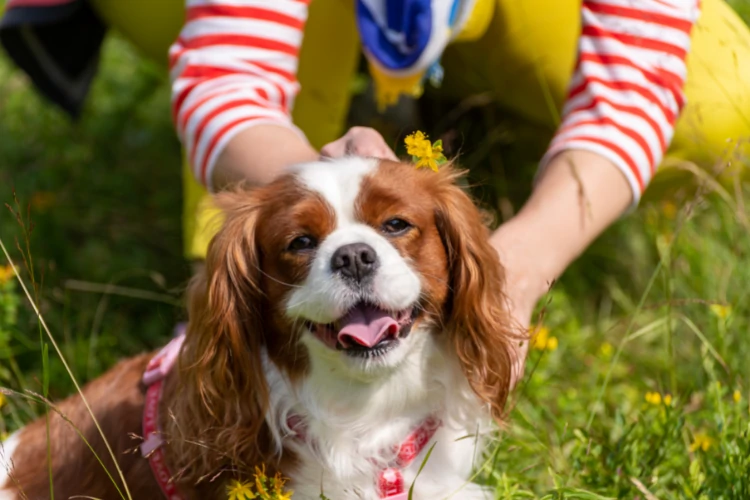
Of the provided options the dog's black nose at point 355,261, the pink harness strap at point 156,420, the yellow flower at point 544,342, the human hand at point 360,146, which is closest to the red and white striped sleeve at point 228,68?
the human hand at point 360,146

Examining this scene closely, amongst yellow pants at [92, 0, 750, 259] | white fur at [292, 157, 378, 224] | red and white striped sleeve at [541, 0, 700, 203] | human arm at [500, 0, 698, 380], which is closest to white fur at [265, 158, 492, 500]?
white fur at [292, 157, 378, 224]

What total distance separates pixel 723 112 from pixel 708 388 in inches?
41.9

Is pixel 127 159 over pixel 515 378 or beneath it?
beneath

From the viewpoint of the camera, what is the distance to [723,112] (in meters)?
3.21

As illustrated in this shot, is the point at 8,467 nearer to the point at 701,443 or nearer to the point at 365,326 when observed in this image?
the point at 365,326

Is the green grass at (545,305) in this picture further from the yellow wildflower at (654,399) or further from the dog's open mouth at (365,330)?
the dog's open mouth at (365,330)

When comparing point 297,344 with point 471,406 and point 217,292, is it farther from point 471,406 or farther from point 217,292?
point 471,406

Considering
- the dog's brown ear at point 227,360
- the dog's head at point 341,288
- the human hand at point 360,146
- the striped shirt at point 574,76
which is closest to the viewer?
the dog's head at point 341,288

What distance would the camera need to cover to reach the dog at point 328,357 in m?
1.98

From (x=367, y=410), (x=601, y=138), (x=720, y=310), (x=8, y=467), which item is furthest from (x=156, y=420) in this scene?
(x=720, y=310)

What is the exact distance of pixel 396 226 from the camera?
6.65 ft

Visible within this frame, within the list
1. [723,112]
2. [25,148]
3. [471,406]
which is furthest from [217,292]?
[25,148]

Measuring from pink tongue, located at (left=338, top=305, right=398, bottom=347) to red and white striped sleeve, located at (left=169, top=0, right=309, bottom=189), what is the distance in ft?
2.14

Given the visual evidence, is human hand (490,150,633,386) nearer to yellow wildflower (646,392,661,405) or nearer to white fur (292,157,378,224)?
yellow wildflower (646,392,661,405)
